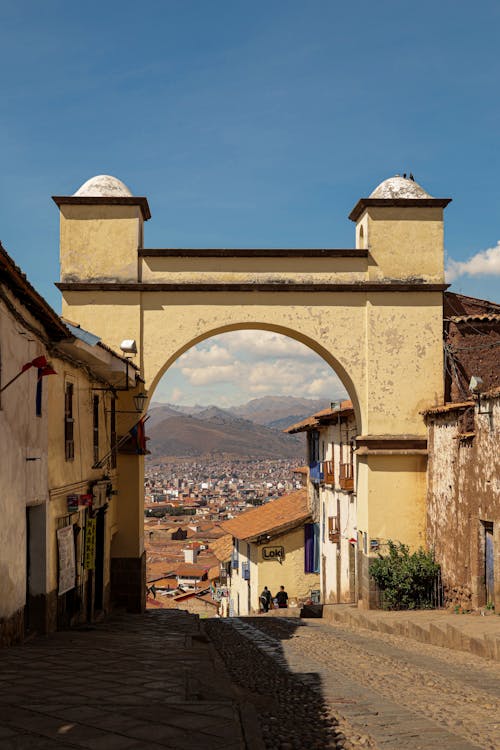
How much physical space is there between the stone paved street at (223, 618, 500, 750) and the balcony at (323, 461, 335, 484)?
993 centimetres

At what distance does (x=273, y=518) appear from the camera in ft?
94.8

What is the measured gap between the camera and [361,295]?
53.5ft

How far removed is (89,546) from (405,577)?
6.01m

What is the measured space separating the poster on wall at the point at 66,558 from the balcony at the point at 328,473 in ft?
39.9

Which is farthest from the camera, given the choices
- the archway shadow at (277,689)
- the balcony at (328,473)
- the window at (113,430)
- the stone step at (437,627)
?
the balcony at (328,473)

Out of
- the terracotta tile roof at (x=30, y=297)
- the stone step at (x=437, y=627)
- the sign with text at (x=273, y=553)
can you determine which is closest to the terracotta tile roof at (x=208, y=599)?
the sign with text at (x=273, y=553)

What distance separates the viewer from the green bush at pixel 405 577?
14961 mm

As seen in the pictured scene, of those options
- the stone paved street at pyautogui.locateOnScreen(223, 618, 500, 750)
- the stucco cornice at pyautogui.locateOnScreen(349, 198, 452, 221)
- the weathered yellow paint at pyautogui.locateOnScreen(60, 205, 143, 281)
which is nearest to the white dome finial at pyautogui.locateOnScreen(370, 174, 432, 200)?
the stucco cornice at pyautogui.locateOnScreen(349, 198, 452, 221)

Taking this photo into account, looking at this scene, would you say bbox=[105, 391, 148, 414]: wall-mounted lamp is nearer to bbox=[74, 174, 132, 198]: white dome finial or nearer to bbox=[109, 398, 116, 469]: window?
bbox=[109, 398, 116, 469]: window

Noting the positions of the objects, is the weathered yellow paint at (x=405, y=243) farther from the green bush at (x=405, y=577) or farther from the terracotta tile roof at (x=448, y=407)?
the green bush at (x=405, y=577)

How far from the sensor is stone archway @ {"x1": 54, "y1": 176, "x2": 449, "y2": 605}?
631 inches

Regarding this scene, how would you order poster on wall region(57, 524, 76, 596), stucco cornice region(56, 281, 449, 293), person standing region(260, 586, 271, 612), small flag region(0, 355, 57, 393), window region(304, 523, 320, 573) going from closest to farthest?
1. small flag region(0, 355, 57, 393)
2. poster on wall region(57, 524, 76, 596)
3. stucco cornice region(56, 281, 449, 293)
4. person standing region(260, 586, 271, 612)
5. window region(304, 523, 320, 573)

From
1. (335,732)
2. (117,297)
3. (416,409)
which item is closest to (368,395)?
(416,409)

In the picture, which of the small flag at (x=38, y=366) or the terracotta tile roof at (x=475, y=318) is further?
the terracotta tile roof at (x=475, y=318)
